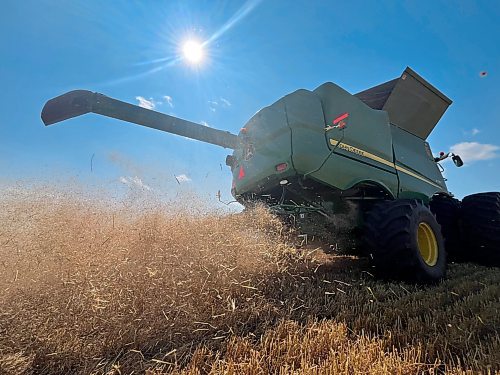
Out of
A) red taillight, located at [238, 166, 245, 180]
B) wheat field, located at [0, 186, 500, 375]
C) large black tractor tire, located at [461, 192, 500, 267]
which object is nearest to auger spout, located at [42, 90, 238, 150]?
red taillight, located at [238, 166, 245, 180]

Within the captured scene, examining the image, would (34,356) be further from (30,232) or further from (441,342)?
(441,342)

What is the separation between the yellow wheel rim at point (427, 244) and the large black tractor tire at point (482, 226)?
141 centimetres

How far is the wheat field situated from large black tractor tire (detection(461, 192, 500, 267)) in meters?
1.21

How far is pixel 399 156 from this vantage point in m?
4.06

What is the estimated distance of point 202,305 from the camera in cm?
219

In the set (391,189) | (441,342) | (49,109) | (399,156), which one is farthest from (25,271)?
(399,156)

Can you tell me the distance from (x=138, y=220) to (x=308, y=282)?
165 cm

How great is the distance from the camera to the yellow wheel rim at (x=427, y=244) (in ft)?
11.1

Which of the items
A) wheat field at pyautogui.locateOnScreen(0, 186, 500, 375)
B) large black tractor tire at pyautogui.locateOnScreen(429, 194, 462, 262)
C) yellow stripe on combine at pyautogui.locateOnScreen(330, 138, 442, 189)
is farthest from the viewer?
large black tractor tire at pyautogui.locateOnScreen(429, 194, 462, 262)

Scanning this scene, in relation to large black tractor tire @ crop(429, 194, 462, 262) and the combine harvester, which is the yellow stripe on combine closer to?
the combine harvester

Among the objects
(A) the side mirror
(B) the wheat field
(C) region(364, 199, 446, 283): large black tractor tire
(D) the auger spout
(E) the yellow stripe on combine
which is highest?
→ (A) the side mirror

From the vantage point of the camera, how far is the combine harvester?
307 centimetres

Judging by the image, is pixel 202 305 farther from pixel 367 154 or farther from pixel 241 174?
pixel 367 154

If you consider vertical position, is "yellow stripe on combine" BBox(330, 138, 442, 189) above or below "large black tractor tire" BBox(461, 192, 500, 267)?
above
